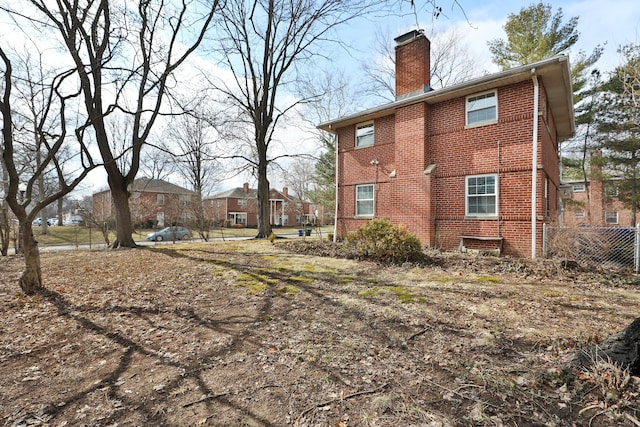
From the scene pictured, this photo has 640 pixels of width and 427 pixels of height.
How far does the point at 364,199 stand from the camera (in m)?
12.6

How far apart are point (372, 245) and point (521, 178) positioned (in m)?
4.97

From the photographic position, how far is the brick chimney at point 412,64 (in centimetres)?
1117

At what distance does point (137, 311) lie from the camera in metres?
4.83

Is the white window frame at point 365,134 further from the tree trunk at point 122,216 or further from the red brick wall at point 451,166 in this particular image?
the tree trunk at point 122,216

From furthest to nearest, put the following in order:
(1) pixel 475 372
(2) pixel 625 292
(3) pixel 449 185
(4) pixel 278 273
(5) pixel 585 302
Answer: (3) pixel 449 185
(4) pixel 278 273
(2) pixel 625 292
(5) pixel 585 302
(1) pixel 475 372

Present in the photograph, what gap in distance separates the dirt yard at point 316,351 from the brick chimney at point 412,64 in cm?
791

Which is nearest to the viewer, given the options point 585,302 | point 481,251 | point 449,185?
point 585,302

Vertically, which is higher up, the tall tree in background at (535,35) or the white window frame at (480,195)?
the tall tree in background at (535,35)

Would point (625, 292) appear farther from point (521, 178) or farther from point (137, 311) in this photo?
point (137, 311)

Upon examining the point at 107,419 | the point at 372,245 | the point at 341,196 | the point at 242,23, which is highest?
the point at 242,23

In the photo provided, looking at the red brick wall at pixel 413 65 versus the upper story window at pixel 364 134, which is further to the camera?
the upper story window at pixel 364 134

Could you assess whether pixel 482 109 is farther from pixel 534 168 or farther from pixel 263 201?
pixel 263 201

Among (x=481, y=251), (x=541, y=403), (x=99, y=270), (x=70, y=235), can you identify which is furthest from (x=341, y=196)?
(x=70, y=235)

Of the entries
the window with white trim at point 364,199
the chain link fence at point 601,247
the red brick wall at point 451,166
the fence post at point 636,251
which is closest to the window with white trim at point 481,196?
the red brick wall at point 451,166
